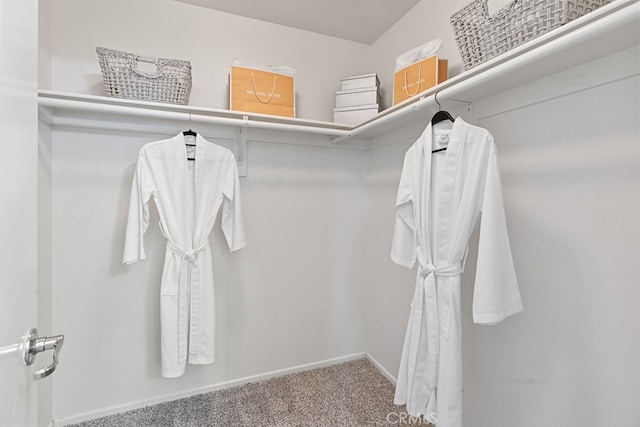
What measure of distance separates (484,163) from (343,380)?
5.66 ft

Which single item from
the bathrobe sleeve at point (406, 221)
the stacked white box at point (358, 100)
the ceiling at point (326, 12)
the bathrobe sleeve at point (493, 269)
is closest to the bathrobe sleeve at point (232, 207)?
the stacked white box at point (358, 100)

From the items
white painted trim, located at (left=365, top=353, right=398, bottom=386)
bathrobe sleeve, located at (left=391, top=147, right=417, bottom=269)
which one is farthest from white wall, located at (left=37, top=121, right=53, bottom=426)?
white painted trim, located at (left=365, top=353, right=398, bottom=386)

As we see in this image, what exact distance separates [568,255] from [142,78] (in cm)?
208

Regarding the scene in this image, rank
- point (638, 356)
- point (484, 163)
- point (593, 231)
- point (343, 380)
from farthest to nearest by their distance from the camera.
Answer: point (343, 380)
point (484, 163)
point (593, 231)
point (638, 356)

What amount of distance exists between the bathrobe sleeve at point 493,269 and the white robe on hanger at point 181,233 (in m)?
1.35

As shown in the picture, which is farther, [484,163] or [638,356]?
[484,163]

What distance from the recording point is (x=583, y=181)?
3.51ft

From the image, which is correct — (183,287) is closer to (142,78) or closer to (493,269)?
(142,78)

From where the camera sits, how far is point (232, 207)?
71.6 inches

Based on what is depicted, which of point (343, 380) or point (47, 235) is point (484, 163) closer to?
point (343, 380)

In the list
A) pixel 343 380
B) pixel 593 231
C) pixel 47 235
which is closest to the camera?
pixel 593 231

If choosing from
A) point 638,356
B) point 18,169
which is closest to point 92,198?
point 18,169

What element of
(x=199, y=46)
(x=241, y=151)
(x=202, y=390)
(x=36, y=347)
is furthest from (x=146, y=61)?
(x=202, y=390)

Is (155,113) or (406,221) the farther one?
(155,113)
